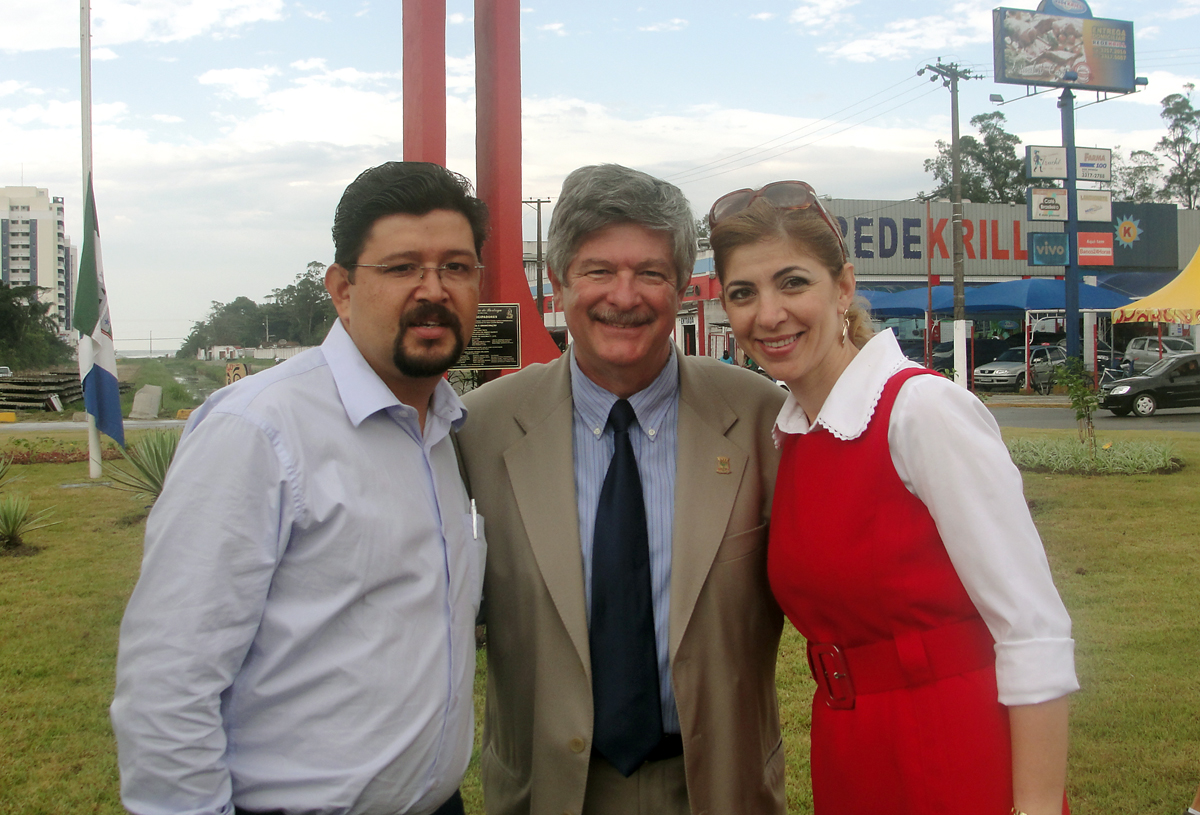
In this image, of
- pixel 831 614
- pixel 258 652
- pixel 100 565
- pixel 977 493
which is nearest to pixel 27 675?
pixel 100 565

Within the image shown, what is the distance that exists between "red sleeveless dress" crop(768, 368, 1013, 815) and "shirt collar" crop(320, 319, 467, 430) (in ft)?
3.01

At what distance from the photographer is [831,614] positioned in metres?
1.91

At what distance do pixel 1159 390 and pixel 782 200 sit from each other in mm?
20993

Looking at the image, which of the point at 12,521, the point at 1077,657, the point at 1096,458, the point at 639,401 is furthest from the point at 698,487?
the point at 1096,458

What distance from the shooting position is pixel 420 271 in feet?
6.38

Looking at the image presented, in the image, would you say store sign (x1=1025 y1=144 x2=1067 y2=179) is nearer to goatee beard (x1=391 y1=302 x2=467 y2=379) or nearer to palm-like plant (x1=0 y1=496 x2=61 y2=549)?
palm-like plant (x1=0 y1=496 x2=61 y2=549)

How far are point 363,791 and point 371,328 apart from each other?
93 centimetres

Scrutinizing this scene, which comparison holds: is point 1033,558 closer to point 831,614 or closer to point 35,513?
point 831,614

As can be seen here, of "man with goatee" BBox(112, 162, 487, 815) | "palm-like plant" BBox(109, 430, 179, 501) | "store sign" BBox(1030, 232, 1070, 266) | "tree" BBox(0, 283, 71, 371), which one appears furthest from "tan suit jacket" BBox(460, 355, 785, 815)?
"tree" BBox(0, 283, 71, 371)

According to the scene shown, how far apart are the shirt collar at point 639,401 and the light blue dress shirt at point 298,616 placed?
1.95 ft

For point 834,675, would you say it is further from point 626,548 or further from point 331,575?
point 331,575

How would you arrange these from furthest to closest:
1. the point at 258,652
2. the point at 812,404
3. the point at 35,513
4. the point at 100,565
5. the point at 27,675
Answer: the point at 35,513, the point at 100,565, the point at 27,675, the point at 812,404, the point at 258,652

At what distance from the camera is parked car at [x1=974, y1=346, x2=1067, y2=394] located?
2624 cm

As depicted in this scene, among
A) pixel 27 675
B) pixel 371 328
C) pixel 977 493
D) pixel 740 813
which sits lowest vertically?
pixel 27 675
